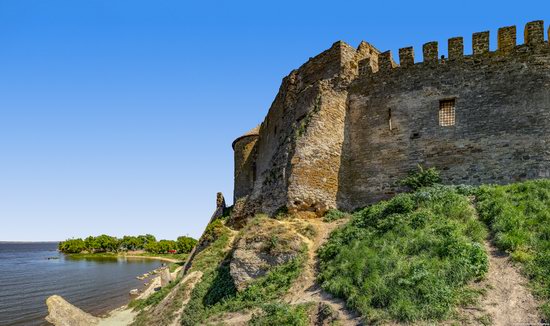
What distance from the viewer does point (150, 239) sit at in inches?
3757

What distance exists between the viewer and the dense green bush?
15.2 meters

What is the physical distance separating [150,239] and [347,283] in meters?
92.5

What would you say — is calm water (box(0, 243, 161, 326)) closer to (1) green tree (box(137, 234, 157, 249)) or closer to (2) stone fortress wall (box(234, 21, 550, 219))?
(2) stone fortress wall (box(234, 21, 550, 219))

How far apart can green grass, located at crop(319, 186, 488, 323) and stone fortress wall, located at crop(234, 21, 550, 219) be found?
224cm

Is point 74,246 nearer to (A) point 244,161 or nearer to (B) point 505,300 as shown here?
(A) point 244,161

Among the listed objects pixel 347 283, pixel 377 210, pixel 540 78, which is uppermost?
pixel 540 78

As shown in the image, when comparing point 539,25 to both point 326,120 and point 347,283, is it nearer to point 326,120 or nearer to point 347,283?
point 326,120

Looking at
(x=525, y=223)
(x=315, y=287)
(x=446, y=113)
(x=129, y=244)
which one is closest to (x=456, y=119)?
(x=446, y=113)

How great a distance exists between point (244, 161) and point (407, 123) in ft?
50.9

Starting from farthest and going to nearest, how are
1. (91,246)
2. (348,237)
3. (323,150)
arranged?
(91,246) → (323,150) → (348,237)

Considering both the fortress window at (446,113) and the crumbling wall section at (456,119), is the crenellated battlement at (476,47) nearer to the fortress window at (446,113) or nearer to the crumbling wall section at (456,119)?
the crumbling wall section at (456,119)

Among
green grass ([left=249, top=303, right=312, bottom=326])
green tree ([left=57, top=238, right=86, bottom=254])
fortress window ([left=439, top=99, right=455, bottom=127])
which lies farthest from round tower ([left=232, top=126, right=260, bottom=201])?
green tree ([left=57, top=238, right=86, bottom=254])

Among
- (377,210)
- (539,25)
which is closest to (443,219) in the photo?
(377,210)

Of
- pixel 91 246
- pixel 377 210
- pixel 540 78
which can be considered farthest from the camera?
pixel 91 246
